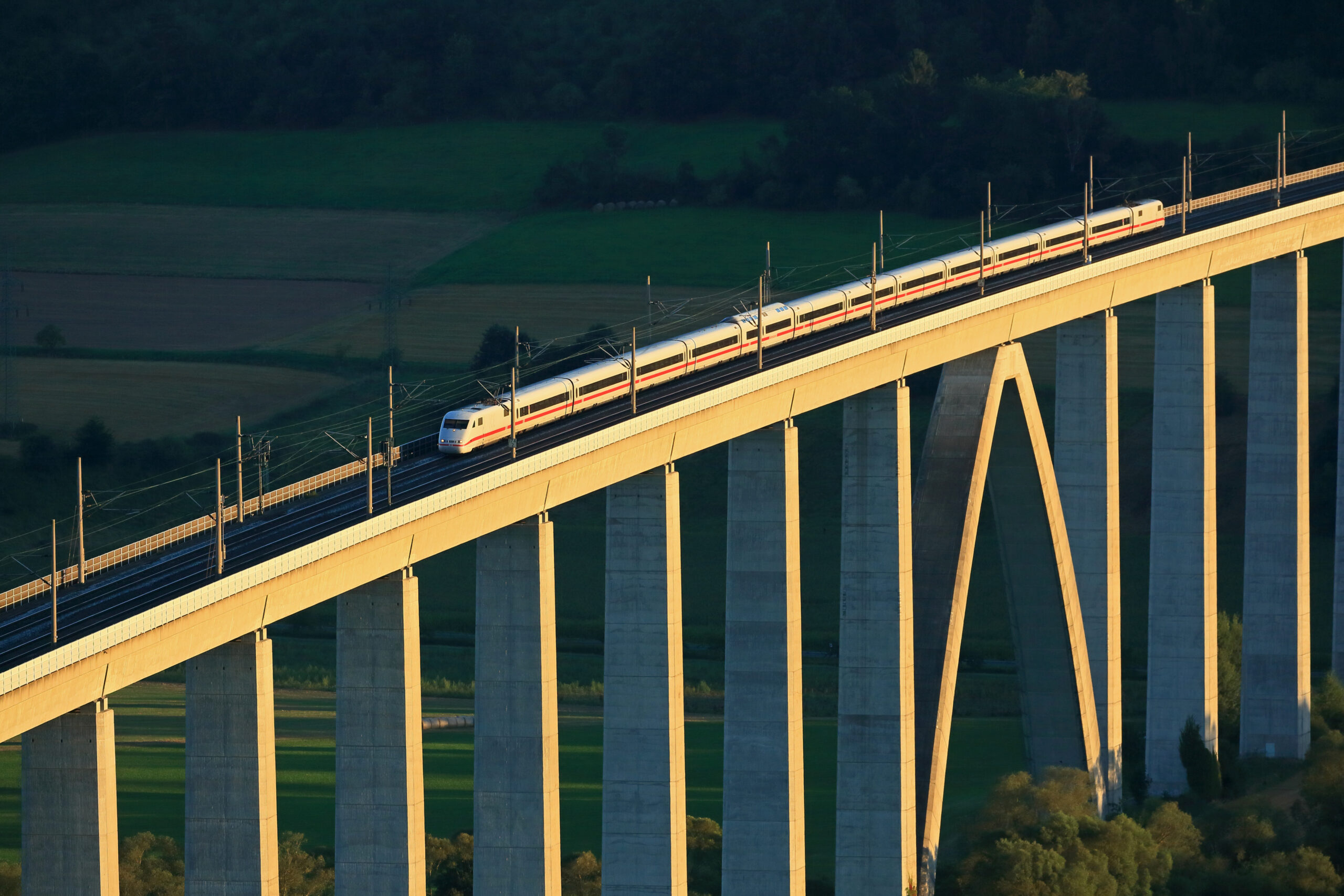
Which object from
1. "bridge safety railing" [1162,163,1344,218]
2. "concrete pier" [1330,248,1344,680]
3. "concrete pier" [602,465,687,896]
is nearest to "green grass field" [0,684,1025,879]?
"concrete pier" [1330,248,1344,680]

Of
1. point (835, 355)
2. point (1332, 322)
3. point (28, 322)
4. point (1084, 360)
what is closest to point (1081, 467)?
point (1084, 360)

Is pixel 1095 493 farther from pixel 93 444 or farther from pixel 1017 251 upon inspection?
pixel 93 444

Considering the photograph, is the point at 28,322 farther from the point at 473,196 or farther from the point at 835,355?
the point at 835,355

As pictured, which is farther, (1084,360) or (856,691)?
(1084,360)

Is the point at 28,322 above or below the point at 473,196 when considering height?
below

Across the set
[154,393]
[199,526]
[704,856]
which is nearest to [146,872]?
[199,526]

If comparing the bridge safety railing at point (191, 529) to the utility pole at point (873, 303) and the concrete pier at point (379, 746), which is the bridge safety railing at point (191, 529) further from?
the utility pole at point (873, 303)
